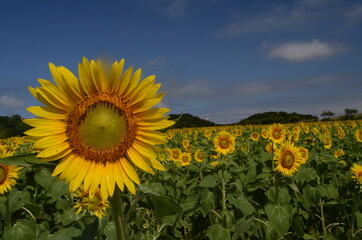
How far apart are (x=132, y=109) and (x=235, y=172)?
3.71 meters

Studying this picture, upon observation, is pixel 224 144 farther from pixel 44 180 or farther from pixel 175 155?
pixel 44 180

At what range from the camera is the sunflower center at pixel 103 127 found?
→ 156 cm

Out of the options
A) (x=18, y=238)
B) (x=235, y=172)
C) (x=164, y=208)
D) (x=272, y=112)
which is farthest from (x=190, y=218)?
(x=272, y=112)

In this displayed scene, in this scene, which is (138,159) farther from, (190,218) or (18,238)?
(190,218)

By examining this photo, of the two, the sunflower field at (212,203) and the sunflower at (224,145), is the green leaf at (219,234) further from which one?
the sunflower at (224,145)

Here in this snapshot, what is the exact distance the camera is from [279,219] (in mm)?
3516

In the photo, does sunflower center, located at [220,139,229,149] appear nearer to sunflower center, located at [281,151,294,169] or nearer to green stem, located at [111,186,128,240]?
sunflower center, located at [281,151,294,169]

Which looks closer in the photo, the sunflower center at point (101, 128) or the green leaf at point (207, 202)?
the sunflower center at point (101, 128)

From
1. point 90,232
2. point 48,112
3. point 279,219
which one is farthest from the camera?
point 279,219

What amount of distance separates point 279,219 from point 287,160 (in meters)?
1.12

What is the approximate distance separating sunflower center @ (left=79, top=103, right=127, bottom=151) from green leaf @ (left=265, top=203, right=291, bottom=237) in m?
2.45

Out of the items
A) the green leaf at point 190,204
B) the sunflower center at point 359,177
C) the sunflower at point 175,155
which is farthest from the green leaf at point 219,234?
the sunflower at point 175,155

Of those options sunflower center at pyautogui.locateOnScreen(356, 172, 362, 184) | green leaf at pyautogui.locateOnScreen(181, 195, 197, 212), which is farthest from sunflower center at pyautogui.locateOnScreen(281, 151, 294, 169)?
green leaf at pyautogui.locateOnScreen(181, 195, 197, 212)

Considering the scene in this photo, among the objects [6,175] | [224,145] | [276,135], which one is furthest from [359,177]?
[6,175]
